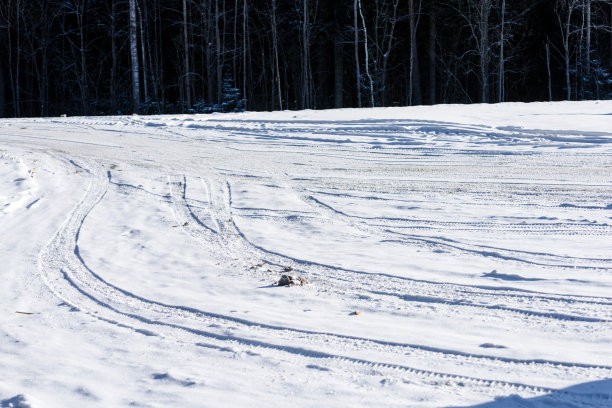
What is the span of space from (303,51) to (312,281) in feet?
95.8

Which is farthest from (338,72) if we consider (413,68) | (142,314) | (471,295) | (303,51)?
(142,314)

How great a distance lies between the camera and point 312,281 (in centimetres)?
466

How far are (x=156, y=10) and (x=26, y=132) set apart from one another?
941 inches

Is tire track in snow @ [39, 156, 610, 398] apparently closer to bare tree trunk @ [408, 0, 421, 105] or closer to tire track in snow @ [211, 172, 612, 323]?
tire track in snow @ [211, 172, 612, 323]

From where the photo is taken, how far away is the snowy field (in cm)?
305

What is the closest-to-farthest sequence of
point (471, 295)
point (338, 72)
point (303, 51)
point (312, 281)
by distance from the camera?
point (471, 295)
point (312, 281)
point (303, 51)
point (338, 72)

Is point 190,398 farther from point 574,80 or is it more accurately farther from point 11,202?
point 574,80

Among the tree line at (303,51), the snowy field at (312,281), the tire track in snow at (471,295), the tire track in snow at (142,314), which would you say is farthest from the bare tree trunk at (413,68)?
the tire track in snow at (471,295)

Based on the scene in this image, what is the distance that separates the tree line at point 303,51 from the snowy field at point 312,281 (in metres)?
20.1

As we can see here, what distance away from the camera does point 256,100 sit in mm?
40469

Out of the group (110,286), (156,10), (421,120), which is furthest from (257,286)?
(156,10)

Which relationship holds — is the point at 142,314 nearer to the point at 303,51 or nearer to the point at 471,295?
the point at 471,295

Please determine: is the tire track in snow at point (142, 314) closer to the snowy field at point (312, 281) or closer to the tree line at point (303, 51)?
the snowy field at point (312, 281)

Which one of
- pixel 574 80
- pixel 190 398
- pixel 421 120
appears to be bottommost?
pixel 190 398
